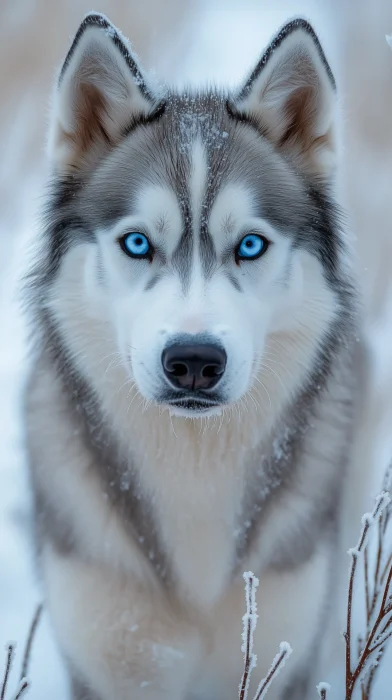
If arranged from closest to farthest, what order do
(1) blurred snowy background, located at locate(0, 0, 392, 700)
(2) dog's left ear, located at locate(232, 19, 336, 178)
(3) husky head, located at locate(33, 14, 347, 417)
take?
1. (3) husky head, located at locate(33, 14, 347, 417)
2. (2) dog's left ear, located at locate(232, 19, 336, 178)
3. (1) blurred snowy background, located at locate(0, 0, 392, 700)

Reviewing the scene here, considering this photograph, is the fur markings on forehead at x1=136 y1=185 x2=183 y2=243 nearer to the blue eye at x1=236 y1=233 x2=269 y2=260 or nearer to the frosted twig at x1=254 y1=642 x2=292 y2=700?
the blue eye at x1=236 y1=233 x2=269 y2=260

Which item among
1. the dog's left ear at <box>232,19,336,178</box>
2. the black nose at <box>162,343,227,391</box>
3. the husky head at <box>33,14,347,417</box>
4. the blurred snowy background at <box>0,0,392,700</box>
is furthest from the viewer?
the blurred snowy background at <box>0,0,392,700</box>

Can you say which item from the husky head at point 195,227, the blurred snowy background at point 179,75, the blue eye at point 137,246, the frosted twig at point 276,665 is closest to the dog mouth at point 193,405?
the husky head at point 195,227

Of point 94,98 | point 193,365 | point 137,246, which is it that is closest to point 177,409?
point 193,365

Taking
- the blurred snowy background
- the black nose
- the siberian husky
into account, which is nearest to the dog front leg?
the siberian husky

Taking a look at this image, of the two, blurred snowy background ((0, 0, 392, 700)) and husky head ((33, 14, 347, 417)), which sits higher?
blurred snowy background ((0, 0, 392, 700))

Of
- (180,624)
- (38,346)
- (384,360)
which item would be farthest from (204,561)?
(384,360)

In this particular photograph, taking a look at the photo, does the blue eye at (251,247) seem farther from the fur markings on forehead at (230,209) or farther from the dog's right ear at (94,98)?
the dog's right ear at (94,98)
